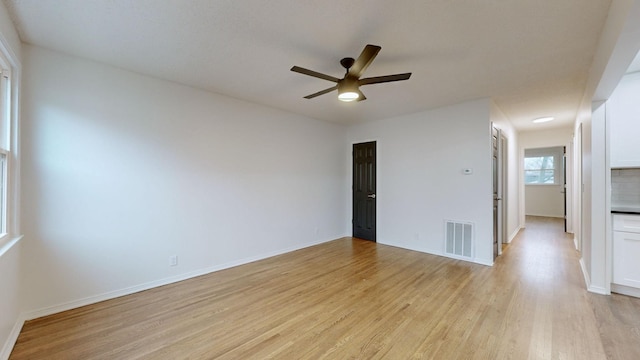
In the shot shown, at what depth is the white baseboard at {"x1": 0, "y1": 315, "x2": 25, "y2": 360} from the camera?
75.2 inches

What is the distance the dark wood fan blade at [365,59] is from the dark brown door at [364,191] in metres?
3.17

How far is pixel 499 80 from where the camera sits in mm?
3305

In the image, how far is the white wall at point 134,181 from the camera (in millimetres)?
2570

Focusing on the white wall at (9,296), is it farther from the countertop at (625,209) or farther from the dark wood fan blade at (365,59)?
the countertop at (625,209)

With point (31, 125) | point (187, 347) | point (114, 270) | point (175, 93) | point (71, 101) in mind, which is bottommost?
point (187, 347)

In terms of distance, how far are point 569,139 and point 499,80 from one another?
15.8 ft

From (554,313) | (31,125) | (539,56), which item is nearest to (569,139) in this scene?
(539,56)

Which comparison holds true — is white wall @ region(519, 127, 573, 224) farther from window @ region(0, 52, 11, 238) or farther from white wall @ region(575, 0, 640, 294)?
window @ region(0, 52, 11, 238)

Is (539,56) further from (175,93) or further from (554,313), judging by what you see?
(175,93)

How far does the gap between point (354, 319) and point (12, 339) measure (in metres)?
2.79

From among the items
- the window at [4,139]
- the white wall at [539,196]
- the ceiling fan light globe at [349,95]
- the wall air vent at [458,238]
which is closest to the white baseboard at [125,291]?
the window at [4,139]

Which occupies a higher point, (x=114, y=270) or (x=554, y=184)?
(x=554, y=184)

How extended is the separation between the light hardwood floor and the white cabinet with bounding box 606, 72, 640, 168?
1.58 m

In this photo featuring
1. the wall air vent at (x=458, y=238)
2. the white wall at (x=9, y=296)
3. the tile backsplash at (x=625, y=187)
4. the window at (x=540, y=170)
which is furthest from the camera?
the window at (x=540, y=170)
